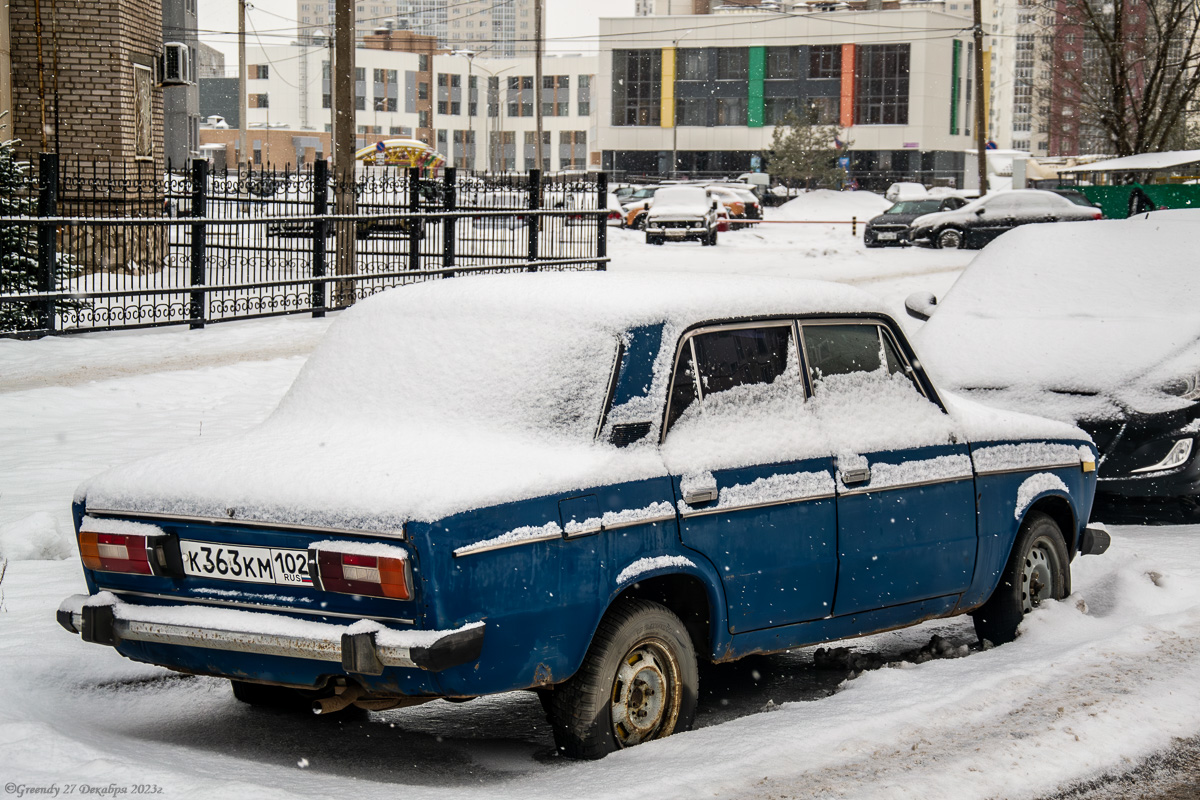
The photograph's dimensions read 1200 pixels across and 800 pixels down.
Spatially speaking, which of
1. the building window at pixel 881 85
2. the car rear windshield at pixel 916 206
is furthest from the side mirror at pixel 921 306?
the building window at pixel 881 85

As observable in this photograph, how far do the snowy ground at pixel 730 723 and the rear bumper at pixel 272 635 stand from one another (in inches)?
14.1

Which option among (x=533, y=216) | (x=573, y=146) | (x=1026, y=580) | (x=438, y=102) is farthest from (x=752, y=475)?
(x=438, y=102)

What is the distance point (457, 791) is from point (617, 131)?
10128 centimetres

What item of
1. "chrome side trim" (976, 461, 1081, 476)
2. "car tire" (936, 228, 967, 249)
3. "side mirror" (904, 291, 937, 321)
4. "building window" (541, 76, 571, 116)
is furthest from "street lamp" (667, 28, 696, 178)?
"chrome side trim" (976, 461, 1081, 476)

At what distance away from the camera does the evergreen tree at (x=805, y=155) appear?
8625cm

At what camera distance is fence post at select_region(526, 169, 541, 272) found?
2244 cm

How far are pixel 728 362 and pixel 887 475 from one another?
0.83m

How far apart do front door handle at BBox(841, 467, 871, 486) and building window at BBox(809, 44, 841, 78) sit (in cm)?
9800

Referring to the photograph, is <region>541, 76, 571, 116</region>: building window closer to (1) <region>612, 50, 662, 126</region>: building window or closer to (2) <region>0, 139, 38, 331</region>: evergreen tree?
(1) <region>612, 50, 662, 126</region>: building window

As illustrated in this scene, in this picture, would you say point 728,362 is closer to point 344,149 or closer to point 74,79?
point 344,149

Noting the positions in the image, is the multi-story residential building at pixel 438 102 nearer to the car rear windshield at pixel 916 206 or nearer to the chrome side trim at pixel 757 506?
the car rear windshield at pixel 916 206

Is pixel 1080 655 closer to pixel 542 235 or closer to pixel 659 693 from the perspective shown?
pixel 659 693

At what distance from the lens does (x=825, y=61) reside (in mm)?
99500

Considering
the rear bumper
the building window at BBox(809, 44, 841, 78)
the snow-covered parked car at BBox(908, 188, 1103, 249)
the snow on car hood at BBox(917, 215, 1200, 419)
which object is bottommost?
the rear bumper
